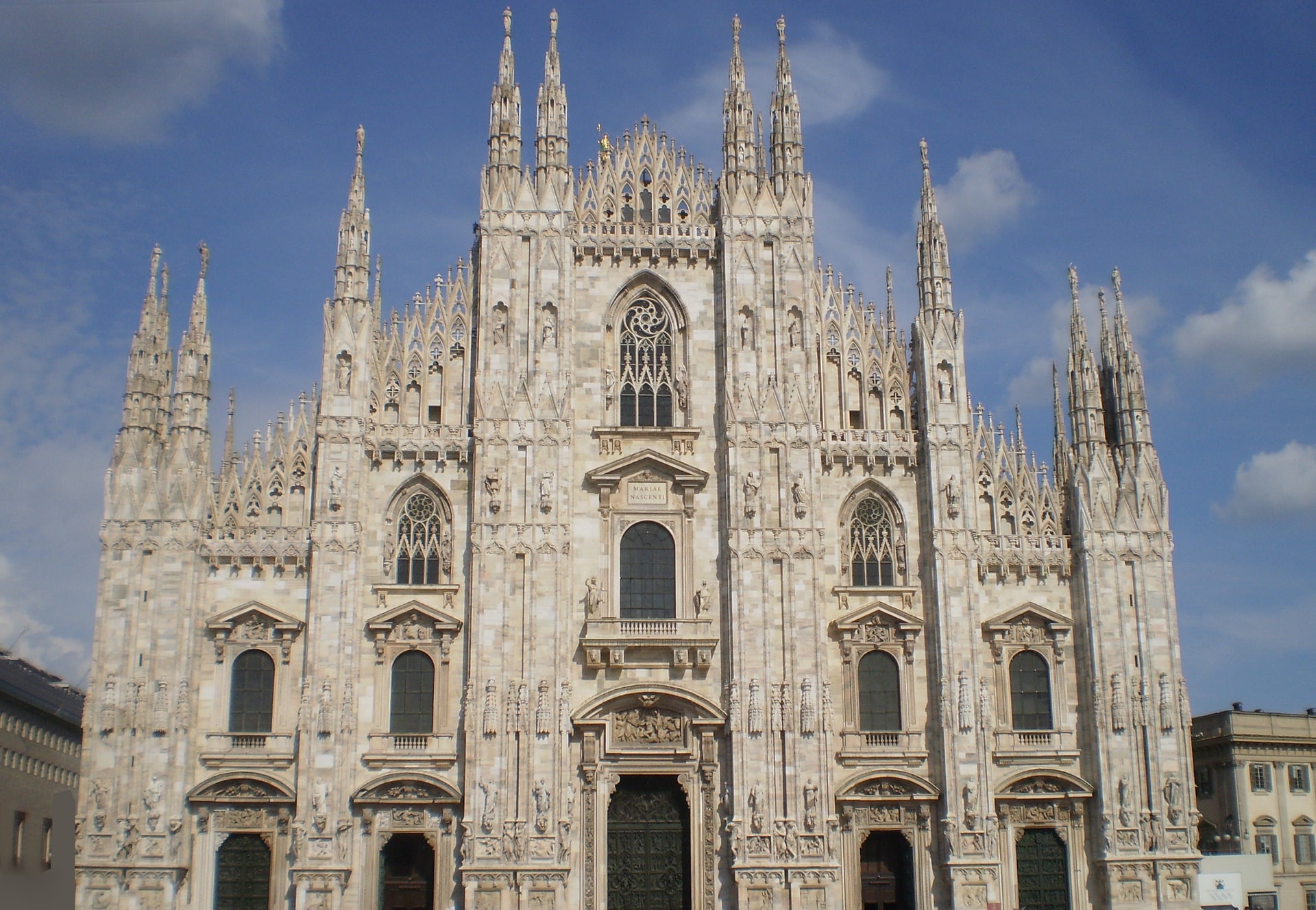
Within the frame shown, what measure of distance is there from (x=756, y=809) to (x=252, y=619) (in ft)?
46.7

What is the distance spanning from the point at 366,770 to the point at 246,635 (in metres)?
4.88

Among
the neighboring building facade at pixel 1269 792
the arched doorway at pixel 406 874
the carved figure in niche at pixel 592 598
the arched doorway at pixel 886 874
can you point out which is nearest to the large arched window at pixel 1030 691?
the arched doorway at pixel 886 874

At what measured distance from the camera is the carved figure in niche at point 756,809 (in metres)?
34.5

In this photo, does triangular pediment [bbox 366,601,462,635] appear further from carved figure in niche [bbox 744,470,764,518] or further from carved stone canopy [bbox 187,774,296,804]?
carved figure in niche [bbox 744,470,764,518]

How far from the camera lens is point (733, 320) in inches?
1497

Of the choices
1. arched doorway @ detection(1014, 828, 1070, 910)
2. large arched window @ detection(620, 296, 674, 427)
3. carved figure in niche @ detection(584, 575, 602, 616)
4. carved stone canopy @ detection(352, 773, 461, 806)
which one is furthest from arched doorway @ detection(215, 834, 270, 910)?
arched doorway @ detection(1014, 828, 1070, 910)

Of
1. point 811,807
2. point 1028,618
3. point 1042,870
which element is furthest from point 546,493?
point 1042,870

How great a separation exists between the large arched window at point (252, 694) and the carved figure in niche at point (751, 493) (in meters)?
13.4

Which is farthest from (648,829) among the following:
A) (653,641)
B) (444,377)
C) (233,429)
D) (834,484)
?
(233,429)

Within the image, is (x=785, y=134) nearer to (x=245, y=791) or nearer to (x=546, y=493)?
(x=546, y=493)

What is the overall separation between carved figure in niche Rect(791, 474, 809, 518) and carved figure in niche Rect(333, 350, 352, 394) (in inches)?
494

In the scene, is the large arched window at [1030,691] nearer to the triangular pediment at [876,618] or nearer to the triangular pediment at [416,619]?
the triangular pediment at [876,618]

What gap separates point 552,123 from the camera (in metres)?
39.3

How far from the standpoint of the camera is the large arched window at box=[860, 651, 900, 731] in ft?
120
